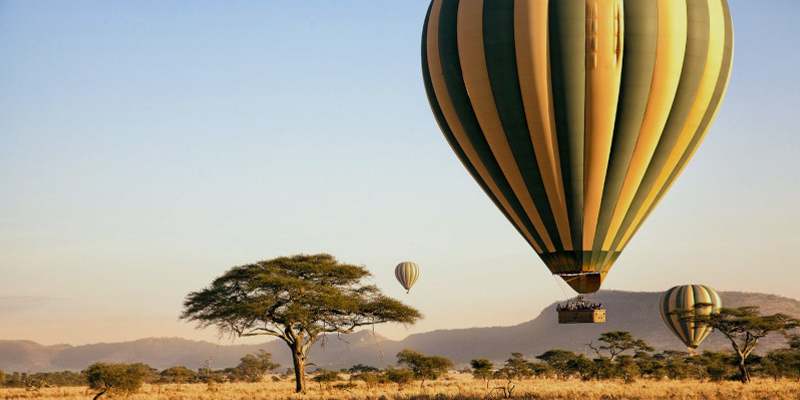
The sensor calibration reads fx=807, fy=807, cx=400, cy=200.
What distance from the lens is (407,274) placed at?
100750 mm

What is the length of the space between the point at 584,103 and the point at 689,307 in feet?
196

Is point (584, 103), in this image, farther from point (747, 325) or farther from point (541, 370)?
point (541, 370)

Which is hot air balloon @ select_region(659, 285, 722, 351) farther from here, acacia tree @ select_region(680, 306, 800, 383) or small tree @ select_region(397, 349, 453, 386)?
small tree @ select_region(397, 349, 453, 386)

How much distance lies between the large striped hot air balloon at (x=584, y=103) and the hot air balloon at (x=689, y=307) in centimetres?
4937

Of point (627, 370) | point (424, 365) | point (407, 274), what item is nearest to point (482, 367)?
point (424, 365)

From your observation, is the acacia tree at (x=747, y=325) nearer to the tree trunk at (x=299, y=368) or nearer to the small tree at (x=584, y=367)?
the small tree at (x=584, y=367)

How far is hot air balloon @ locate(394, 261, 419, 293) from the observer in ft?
330

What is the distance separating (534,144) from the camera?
32500 mm

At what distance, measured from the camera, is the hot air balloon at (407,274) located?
10069 cm

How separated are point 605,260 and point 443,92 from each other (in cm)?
988

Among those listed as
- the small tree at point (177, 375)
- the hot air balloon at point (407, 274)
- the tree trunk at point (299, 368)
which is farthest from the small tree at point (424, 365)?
the hot air balloon at point (407, 274)

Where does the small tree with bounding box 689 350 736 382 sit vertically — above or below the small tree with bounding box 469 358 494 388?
below

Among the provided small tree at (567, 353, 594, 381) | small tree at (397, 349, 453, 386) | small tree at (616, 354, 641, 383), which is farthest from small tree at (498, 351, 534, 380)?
small tree at (397, 349, 453, 386)

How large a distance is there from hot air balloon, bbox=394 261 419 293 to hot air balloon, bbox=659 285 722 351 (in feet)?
97.9
